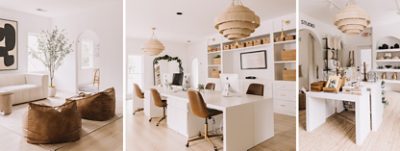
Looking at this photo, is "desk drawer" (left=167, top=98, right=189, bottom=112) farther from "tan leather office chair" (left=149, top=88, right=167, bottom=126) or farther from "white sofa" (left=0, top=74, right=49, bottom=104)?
"white sofa" (left=0, top=74, right=49, bottom=104)

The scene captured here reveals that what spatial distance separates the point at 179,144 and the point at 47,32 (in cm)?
129

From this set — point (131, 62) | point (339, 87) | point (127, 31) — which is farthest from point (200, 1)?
point (339, 87)

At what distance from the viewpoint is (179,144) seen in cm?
181

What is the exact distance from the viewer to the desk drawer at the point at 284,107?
4.63ft

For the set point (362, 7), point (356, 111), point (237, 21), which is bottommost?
point (356, 111)

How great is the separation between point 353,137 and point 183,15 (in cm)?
228

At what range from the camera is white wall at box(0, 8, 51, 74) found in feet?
4.08

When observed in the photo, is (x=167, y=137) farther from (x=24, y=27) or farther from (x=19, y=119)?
(x=24, y=27)

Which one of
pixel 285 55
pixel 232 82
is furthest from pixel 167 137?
pixel 285 55

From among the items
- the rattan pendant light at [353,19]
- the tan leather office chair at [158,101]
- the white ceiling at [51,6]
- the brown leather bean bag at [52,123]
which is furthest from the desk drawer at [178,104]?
the rattan pendant light at [353,19]

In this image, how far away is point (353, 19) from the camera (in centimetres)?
169

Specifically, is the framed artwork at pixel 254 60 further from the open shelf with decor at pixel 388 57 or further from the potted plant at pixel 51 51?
the potted plant at pixel 51 51

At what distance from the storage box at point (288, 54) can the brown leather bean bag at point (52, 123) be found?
1442mm

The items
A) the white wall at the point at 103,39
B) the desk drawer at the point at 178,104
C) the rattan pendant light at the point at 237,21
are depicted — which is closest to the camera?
the white wall at the point at 103,39
